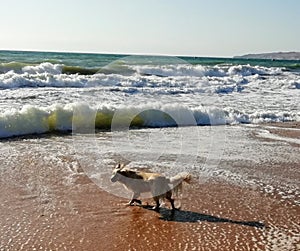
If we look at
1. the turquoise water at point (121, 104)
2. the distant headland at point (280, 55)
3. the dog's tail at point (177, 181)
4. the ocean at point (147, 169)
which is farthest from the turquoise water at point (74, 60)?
the distant headland at point (280, 55)

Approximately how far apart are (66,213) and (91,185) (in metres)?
1.21

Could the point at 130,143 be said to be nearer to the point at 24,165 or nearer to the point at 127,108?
the point at 24,165

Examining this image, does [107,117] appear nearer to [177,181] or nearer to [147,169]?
[147,169]

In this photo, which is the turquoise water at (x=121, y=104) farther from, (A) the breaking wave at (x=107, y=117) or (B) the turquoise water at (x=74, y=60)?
(B) the turquoise water at (x=74, y=60)

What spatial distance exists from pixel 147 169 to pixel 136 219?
2.28m

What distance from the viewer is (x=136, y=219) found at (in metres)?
5.61

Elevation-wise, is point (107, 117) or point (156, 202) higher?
point (156, 202)

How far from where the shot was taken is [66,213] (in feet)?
18.6

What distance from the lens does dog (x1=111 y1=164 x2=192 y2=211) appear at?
232 inches

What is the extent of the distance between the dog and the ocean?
204mm

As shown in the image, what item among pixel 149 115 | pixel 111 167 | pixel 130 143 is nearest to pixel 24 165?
pixel 111 167

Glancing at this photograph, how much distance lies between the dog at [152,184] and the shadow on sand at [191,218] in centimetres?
13

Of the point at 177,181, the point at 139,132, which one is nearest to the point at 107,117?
the point at 139,132

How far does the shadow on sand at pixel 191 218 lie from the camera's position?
552 cm
